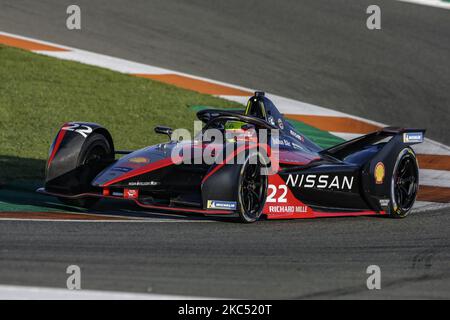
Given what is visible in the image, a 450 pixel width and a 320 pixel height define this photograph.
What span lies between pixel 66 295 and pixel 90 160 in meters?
3.30

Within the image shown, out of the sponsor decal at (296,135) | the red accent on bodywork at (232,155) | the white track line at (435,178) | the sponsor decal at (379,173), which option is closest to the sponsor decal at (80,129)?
the red accent on bodywork at (232,155)

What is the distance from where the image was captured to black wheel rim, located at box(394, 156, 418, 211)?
9.32 m

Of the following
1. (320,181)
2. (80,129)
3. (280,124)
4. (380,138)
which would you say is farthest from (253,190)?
(380,138)

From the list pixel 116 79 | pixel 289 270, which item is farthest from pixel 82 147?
pixel 116 79

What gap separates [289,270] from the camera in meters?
6.58

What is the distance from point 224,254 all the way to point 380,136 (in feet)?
10.6

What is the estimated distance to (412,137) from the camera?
379 inches

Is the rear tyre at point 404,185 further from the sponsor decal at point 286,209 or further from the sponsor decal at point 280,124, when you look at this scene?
the sponsor decal at point 280,124

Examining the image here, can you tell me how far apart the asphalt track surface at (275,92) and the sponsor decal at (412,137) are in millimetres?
749

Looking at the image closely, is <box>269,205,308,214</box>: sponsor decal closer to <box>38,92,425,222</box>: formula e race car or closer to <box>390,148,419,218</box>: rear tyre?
<box>38,92,425,222</box>: formula e race car

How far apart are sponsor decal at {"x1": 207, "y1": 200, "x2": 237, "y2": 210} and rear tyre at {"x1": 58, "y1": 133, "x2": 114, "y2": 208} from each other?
1293 millimetres

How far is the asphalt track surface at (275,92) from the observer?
20.7 feet

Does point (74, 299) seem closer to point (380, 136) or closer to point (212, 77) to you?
point (380, 136)

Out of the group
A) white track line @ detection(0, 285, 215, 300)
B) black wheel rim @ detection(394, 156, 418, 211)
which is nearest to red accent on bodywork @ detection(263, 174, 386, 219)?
black wheel rim @ detection(394, 156, 418, 211)
